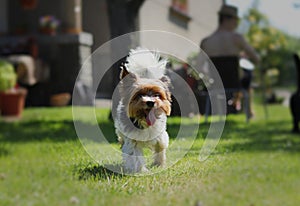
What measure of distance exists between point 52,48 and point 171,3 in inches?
172

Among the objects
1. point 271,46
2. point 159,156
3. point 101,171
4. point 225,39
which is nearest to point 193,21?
point 225,39

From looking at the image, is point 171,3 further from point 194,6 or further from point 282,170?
point 282,170

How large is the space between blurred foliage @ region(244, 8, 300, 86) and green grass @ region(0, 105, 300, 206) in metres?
4.17

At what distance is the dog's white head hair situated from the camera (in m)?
1.31

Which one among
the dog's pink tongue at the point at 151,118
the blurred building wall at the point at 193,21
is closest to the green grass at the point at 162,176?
the dog's pink tongue at the point at 151,118

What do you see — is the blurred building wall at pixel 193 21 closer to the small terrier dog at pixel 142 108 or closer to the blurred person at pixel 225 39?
the blurred person at pixel 225 39

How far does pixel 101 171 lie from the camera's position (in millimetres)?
1585

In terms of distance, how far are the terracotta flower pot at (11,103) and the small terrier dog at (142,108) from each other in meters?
5.71

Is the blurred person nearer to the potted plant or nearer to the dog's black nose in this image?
the dog's black nose

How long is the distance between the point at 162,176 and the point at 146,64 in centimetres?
32

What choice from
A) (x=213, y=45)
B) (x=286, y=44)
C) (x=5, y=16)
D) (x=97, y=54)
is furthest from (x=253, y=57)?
(x=286, y=44)

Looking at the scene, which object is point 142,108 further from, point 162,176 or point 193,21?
point 193,21

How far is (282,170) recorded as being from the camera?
329 centimetres

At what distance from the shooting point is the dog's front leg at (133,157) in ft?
4.71
